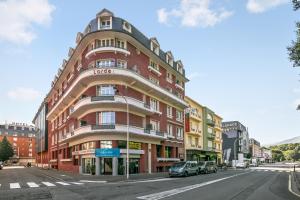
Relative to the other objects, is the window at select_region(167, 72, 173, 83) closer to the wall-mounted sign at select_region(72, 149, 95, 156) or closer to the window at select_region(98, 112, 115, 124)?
the window at select_region(98, 112, 115, 124)

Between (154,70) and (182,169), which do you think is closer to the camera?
(182,169)

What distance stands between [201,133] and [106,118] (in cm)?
3604

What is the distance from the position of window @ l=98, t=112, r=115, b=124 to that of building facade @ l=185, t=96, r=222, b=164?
2429 cm

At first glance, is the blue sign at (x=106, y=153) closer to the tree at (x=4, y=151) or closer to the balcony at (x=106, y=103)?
the balcony at (x=106, y=103)

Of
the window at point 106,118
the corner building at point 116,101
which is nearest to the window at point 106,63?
the corner building at point 116,101

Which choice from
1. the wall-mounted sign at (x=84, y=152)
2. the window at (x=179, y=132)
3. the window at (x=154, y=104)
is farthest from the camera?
the window at (x=179, y=132)

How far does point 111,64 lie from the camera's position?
37875 millimetres

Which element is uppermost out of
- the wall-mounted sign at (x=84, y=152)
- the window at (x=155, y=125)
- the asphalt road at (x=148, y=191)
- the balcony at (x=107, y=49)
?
the balcony at (x=107, y=49)

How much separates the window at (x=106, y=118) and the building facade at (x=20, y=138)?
12286cm

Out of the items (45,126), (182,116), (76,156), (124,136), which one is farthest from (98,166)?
(45,126)

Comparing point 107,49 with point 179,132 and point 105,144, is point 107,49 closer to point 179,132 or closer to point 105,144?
point 105,144

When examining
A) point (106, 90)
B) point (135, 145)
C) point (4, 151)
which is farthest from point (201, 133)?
point (4, 151)

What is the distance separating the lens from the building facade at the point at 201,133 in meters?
61.6

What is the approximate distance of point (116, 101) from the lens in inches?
1407
